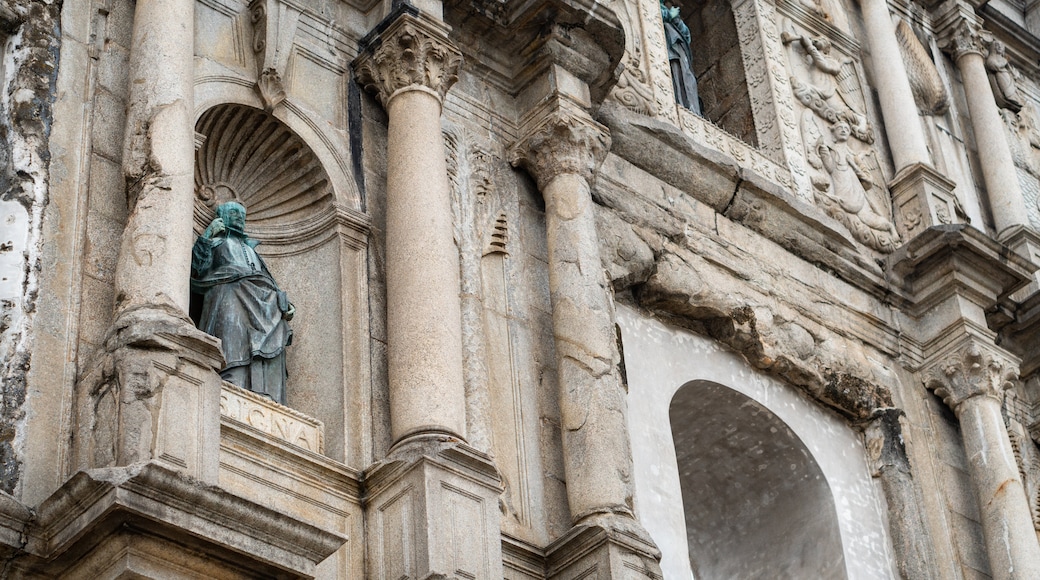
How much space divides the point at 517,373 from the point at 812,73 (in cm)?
A: 545

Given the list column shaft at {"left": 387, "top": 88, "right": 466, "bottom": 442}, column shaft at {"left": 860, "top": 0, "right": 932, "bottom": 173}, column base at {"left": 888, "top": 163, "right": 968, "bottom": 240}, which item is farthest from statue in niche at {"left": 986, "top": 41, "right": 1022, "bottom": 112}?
column shaft at {"left": 387, "top": 88, "right": 466, "bottom": 442}

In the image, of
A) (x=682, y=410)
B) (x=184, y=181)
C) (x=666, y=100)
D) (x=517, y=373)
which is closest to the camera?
(x=184, y=181)

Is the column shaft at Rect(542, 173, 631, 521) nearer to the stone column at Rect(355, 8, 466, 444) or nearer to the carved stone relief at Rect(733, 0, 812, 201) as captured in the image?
the stone column at Rect(355, 8, 466, 444)

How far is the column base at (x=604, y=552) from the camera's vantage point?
31.1 ft

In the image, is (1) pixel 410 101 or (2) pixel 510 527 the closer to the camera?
(2) pixel 510 527

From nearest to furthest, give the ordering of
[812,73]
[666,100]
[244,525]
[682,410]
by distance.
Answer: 1. [244,525]
2. [682,410]
3. [666,100]
4. [812,73]

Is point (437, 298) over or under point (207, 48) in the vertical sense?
under

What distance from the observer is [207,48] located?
33.4ft

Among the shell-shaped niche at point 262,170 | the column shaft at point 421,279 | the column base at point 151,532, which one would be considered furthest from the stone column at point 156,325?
the column shaft at point 421,279

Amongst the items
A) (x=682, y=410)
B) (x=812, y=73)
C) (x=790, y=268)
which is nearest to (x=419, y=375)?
(x=682, y=410)

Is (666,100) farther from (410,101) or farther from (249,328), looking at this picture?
(249,328)

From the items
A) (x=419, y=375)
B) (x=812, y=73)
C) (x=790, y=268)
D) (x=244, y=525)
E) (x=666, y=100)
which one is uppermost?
(x=812, y=73)

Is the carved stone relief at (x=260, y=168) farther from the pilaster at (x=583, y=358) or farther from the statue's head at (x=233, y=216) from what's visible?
the pilaster at (x=583, y=358)

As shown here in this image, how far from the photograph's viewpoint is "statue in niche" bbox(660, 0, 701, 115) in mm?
14148
